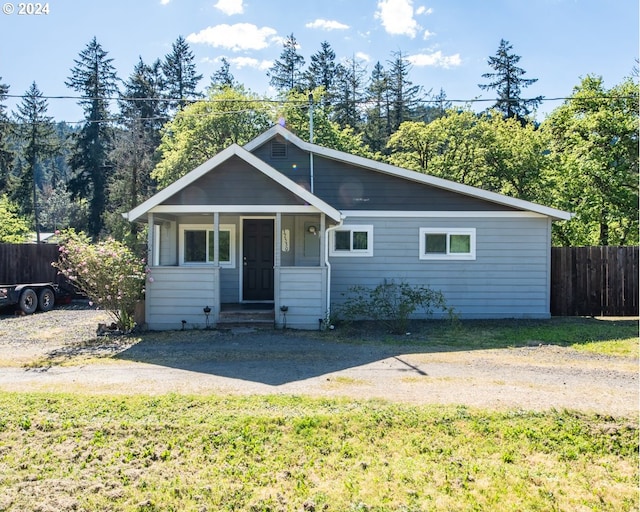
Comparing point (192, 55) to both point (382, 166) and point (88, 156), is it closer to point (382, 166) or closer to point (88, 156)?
point (88, 156)

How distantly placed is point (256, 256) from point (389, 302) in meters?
3.51

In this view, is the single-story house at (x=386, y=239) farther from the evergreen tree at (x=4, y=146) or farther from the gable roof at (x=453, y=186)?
the evergreen tree at (x=4, y=146)

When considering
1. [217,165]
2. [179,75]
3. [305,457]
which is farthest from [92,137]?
[305,457]

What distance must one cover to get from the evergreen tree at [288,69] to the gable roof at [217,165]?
25267mm

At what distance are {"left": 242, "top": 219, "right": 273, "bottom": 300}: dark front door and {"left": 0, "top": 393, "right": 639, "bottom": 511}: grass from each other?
7.13 meters

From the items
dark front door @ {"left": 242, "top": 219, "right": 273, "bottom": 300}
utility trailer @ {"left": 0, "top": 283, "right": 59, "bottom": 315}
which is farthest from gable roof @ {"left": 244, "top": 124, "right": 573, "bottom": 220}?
utility trailer @ {"left": 0, "top": 283, "right": 59, "bottom": 315}

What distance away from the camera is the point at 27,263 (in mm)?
16406

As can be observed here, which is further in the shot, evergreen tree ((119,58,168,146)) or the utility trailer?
evergreen tree ((119,58,168,146))

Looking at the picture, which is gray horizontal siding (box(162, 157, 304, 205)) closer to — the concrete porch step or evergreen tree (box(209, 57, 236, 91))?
the concrete porch step

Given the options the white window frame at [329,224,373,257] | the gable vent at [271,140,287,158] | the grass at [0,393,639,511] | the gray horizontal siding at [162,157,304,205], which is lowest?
the grass at [0,393,639,511]

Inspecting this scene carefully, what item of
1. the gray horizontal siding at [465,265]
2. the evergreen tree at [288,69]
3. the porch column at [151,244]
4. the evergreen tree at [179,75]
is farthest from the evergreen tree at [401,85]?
the porch column at [151,244]

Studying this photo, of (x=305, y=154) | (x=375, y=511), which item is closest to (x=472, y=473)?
(x=375, y=511)

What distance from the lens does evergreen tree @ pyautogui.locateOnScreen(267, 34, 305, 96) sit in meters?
33.7

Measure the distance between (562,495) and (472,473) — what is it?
610mm
